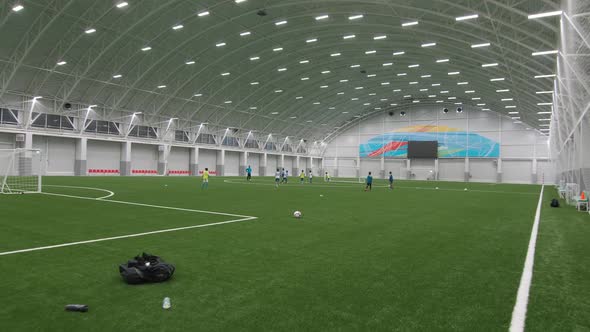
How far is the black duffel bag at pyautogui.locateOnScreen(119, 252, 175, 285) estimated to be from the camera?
586cm

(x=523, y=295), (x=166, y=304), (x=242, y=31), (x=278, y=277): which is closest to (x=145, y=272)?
(x=166, y=304)

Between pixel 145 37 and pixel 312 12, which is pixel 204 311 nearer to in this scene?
→ pixel 312 12

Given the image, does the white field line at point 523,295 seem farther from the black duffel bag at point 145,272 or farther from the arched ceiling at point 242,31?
the arched ceiling at point 242,31

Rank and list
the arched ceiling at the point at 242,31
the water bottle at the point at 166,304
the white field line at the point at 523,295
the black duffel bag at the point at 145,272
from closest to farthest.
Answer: the white field line at the point at 523,295 < the water bottle at the point at 166,304 < the black duffel bag at the point at 145,272 < the arched ceiling at the point at 242,31

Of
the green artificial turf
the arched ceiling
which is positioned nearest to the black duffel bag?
the green artificial turf

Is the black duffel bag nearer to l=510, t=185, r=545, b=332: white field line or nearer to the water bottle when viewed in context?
the water bottle

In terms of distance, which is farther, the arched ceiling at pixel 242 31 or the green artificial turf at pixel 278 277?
the arched ceiling at pixel 242 31

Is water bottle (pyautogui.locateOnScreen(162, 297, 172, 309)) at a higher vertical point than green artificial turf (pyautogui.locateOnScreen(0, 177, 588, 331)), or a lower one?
higher

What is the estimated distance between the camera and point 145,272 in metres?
5.98

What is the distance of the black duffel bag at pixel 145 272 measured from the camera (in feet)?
19.2

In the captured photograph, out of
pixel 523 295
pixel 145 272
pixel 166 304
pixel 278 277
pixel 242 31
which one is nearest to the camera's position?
pixel 166 304

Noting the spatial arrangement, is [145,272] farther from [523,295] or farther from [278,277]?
[523,295]

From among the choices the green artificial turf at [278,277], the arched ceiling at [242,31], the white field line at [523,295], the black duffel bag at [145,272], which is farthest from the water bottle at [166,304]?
the arched ceiling at [242,31]

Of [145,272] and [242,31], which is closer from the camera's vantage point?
[145,272]
